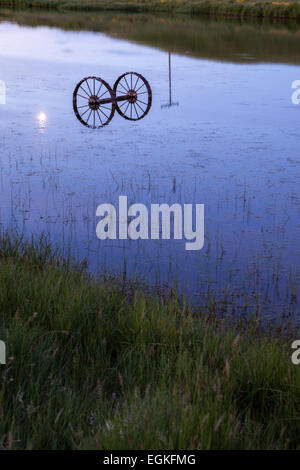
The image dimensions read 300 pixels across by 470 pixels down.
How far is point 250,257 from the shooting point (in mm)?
Answer: 9578

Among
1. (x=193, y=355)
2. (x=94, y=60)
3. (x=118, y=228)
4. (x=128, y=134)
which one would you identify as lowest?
(x=193, y=355)

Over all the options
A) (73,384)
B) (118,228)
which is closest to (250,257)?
(118,228)

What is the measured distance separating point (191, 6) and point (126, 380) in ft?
270

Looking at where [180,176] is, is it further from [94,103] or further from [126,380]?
[126,380]

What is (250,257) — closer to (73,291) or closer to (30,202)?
(73,291)

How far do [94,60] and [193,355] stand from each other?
37831mm

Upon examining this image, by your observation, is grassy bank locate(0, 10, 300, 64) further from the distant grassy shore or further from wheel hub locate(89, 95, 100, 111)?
wheel hub locate(89, 95, 100, 111)

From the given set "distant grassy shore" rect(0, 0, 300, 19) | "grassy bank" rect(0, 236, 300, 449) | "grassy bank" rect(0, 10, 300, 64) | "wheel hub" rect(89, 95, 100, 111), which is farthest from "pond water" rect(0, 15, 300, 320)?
"distant grassy shore" rect(0, 0, 300, 19)

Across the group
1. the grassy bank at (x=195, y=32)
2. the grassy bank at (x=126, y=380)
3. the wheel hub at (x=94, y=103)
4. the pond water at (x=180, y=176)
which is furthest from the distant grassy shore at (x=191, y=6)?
the grassy bank at (x=126, y=380)

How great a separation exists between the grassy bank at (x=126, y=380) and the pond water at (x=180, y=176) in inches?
70.7

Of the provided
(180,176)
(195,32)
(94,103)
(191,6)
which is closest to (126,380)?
(180,176)

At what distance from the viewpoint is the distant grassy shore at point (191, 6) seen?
230 feet

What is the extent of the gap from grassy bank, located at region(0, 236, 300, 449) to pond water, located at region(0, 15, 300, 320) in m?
1.80

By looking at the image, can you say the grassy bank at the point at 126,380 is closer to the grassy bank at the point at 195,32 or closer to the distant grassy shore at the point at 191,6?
the grassy bank at the point at 195,32
